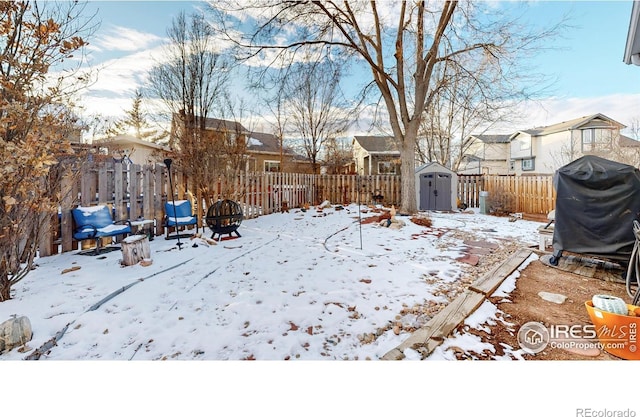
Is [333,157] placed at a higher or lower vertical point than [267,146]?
lower

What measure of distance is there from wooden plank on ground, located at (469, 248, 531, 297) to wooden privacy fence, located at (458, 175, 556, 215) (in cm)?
573

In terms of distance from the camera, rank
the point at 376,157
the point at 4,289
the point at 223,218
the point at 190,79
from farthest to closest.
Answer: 1. the point at 376,157
2. the point at 190,79
3. the point at 223,218
4. the point at 4,289

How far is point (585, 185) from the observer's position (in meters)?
3.03

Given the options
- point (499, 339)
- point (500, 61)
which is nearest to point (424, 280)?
point (499, 339)

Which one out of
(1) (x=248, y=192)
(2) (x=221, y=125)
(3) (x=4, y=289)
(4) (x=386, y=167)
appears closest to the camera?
(3) (x=4, y=289)

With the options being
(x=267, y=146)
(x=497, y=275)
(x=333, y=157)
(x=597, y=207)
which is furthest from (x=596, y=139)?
(x=267, y=146)

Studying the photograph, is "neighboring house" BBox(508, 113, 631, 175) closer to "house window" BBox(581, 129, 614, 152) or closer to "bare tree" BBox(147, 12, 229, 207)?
"house window" BBox(581, 129, 614, 152)

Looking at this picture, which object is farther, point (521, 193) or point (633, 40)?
point (521, 193)

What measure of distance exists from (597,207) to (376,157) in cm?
1777

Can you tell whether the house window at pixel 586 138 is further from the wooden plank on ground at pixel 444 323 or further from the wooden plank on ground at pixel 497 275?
the wooden plank on ground at pixel 444 323

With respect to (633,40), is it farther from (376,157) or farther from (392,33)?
(376,157)

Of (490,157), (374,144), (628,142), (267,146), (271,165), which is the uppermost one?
(374,144)

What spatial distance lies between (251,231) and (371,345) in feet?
14.4

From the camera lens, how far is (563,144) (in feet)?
50.0
